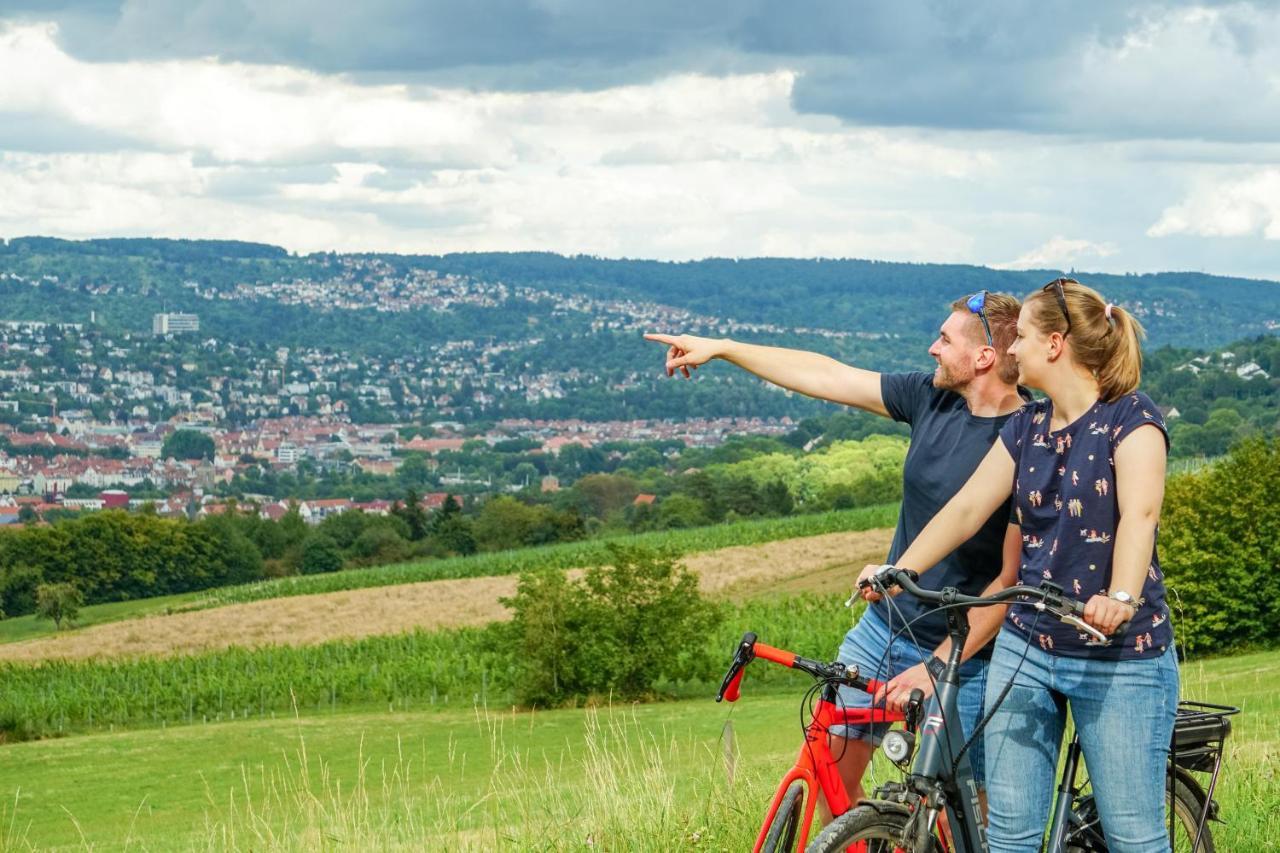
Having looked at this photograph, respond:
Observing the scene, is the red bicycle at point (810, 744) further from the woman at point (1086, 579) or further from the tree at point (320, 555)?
the tree at point (320, 555)

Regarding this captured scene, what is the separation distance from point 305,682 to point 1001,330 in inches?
1307

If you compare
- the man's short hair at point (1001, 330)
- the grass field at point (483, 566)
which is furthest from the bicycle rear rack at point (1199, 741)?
the grass field at point (483, 566)

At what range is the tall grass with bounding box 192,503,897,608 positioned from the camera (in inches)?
2650

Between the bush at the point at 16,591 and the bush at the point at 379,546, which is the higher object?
the bush at the point at 379,546

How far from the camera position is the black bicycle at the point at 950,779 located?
3582mm

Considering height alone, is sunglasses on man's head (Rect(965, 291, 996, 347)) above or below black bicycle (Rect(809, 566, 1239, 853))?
above

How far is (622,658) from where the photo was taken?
28422mm

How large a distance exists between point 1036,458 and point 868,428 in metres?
155

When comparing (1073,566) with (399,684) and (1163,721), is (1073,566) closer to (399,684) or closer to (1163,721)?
(1163,721)

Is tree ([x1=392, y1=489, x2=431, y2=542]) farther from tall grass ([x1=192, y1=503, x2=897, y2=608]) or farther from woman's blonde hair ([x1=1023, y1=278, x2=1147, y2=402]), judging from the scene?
woman's blonde hair ([x1=1023, y1=278, x2=1147, y2=402])

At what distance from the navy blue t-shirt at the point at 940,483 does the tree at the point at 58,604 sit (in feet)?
235

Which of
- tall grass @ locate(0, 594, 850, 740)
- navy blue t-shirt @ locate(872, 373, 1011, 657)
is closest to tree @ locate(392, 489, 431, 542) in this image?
tall grass @ locate(0, 594, 850, 740)

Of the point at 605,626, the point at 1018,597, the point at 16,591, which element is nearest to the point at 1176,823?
the point at 1018,597

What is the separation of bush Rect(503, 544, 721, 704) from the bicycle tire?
78.6 feet
